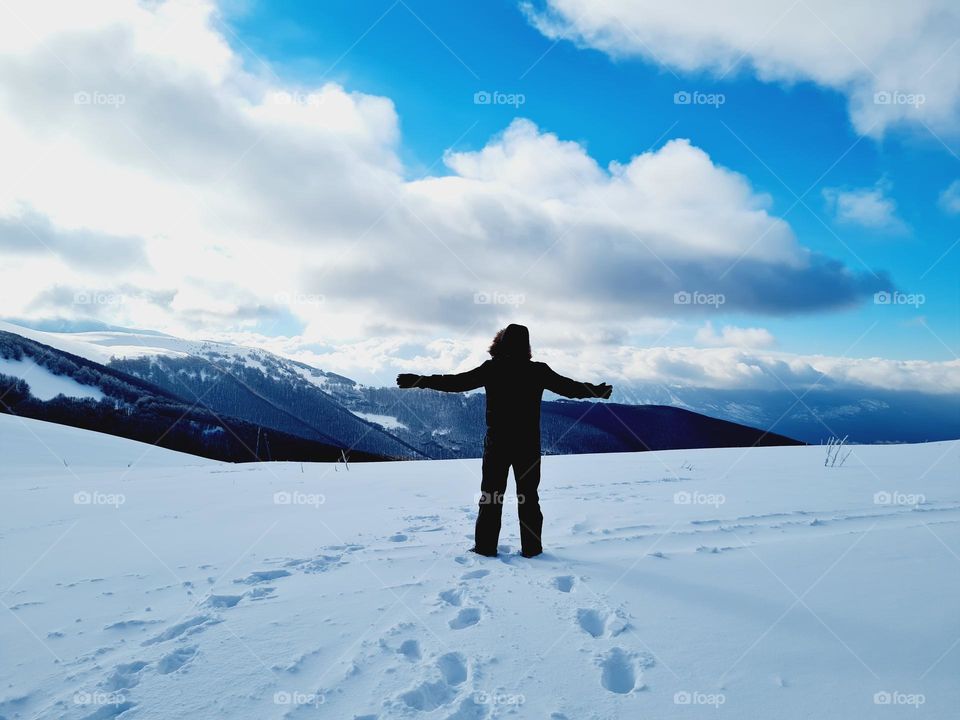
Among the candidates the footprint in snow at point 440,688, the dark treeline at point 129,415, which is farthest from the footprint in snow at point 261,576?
the dark treeline at point 129,415

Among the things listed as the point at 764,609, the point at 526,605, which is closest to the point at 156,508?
the point at 526,605

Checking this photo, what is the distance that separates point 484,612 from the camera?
3670 mm

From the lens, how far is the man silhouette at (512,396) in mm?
5316

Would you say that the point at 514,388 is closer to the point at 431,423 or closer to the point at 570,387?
the point at 570,387

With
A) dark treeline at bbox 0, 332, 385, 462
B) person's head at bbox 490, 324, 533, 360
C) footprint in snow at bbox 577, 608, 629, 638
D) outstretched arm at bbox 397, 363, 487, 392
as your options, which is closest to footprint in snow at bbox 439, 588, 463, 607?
footprint in snow at bbox 577, 608, 629, 638

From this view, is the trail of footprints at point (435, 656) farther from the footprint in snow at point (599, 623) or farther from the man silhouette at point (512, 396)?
the man silhouette at point (512, 396)

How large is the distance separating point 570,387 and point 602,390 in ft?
1.26

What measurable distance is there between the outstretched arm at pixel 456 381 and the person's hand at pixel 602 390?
3.99 feet

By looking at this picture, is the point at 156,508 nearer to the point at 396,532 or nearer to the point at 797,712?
the point at 396,532

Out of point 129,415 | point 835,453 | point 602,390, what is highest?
point 129,415

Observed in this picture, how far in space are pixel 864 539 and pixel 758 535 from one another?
0.97 m

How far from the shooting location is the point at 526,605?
12.4ft

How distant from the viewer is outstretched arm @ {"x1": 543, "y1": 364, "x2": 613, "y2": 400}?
5414 millimetres

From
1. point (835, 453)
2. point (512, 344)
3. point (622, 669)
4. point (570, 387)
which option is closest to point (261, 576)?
point (622, 669)
